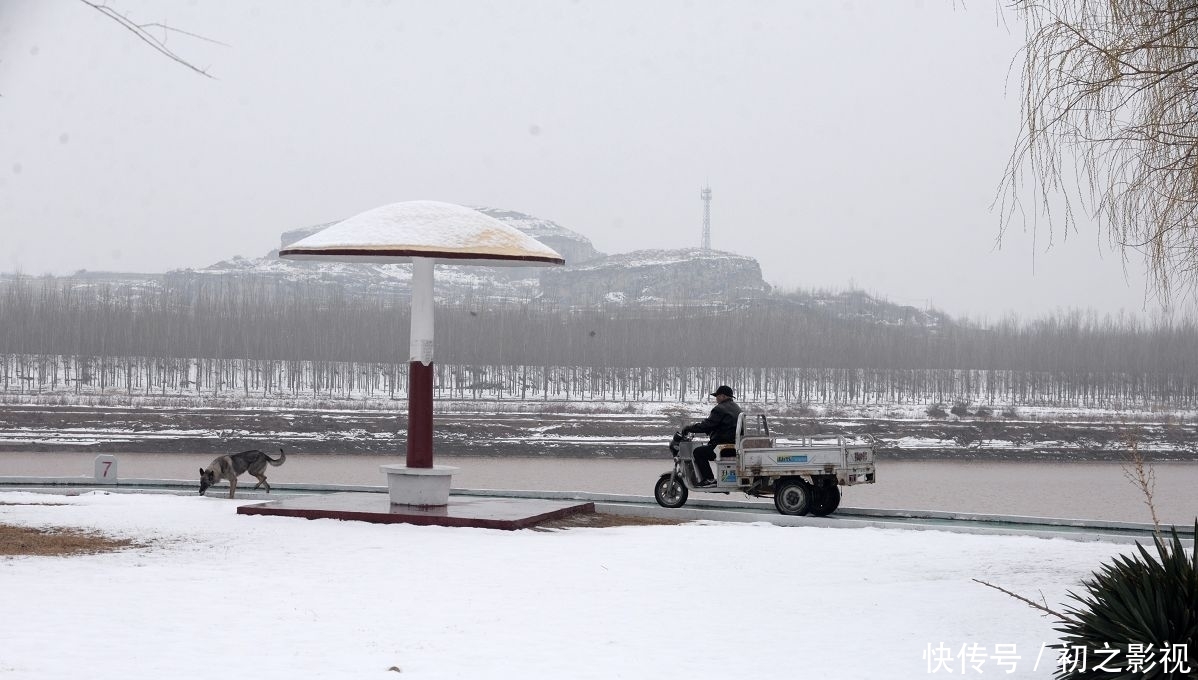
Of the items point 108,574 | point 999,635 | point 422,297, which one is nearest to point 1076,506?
point 422,297

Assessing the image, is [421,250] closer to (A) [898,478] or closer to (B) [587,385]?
(A) [898,478]

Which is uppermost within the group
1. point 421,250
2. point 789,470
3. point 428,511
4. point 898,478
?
point 421,250

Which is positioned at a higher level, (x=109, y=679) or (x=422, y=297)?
(x=422, y=297)

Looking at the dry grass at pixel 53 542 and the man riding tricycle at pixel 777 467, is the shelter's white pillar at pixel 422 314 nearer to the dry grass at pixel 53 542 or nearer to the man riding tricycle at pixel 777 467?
the man riding tricycle at pixel 777 467

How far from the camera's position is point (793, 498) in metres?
17.0

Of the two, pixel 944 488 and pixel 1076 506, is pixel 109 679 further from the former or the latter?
pixel 944 488

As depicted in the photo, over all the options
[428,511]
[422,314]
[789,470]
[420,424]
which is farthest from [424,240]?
[789,470]

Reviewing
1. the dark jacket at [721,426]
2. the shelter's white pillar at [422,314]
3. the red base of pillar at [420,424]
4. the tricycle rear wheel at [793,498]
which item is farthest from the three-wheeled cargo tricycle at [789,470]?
the shelter's white pillar at [422,314]

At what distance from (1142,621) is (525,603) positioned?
495 centimetres

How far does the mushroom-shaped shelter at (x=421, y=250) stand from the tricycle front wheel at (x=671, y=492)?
10.8 ft

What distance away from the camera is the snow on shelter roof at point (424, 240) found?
51.9 ft

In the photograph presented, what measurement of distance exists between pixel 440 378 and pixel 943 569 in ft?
239

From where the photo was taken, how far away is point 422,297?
17094mm

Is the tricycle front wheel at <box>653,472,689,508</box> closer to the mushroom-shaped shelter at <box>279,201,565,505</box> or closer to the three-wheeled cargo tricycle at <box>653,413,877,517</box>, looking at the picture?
the three-wheeled cargo tricycle at <box>653,413,877,517</box>
